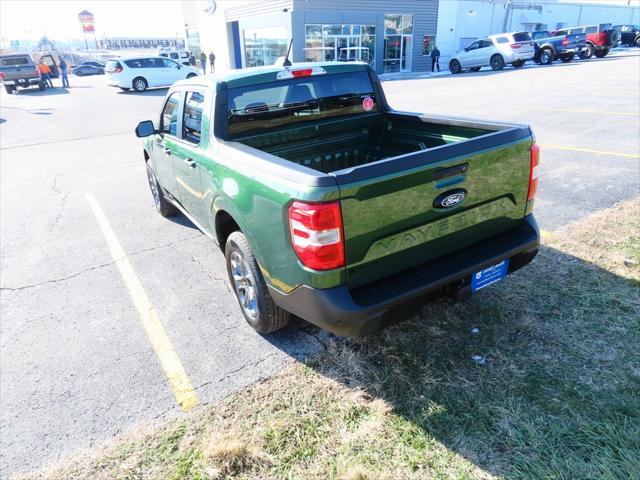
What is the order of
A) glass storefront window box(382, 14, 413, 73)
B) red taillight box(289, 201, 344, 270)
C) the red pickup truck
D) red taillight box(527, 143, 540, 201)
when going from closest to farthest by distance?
red taillight box(289, 201, 344, 270)
red taillight box(527, 143, 540, 201)
the red pickup truck
glass storefront window box(382, 14, 413, 73)

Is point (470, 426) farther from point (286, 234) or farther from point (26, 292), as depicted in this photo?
point (26, 292)

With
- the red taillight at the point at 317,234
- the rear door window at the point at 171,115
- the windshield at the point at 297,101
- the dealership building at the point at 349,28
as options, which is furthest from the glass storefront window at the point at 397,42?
the red taillight at the point at 317,234

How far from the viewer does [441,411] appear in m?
2.65

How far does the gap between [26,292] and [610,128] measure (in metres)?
10.3

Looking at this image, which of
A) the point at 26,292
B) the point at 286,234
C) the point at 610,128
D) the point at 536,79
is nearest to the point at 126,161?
the point at 26,292

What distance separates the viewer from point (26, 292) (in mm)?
4332

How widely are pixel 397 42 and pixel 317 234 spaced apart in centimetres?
3096

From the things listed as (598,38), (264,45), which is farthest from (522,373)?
(598,38)

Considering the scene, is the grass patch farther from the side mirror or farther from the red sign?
the red sign

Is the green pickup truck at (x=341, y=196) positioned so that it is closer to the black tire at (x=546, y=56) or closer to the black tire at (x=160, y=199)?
the black tire at (x=160, y=199)

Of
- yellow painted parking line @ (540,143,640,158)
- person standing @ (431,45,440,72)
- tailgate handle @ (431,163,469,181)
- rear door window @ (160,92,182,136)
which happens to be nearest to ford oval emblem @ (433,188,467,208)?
tailgate handle @ (431,163,469,181)

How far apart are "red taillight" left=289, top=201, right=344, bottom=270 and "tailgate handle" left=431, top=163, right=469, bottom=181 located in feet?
2.20

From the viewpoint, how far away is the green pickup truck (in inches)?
97.5

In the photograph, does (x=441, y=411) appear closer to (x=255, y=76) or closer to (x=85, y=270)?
(x=255, y=76)
